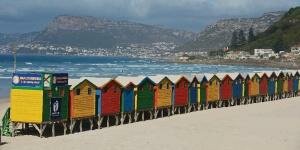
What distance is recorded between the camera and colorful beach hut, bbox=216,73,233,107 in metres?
45.5

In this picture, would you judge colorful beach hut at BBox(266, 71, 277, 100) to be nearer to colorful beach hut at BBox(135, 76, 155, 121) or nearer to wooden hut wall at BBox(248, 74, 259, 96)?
wooden hut wall at BBox(248, 74, 259, 96)

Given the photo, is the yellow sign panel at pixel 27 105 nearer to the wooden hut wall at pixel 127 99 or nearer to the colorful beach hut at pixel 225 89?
the wooden hut wall at pixel 127 99

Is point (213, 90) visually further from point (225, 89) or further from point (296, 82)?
point (296, 82)

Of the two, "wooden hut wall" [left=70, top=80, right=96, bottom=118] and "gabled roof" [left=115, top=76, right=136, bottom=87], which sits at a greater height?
"gabled roof" [left=115, top=76, right=136, bottom=87]

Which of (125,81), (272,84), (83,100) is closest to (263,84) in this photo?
(272,84)

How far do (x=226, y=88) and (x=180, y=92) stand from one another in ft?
25.6

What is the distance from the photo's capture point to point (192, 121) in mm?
34531

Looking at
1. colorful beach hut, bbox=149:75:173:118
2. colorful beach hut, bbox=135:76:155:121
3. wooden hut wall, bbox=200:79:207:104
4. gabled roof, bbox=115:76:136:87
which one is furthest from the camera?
wooden hut wall, bbox=200:79:207:104

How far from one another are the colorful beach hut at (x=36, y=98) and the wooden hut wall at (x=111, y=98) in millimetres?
3951

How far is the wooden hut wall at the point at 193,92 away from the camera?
134ft

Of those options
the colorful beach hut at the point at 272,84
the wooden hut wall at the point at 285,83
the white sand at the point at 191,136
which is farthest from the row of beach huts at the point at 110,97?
the wooden hut wall at the point at 285,83

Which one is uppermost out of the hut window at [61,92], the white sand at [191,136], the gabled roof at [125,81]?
the gabled roof at [125,81]

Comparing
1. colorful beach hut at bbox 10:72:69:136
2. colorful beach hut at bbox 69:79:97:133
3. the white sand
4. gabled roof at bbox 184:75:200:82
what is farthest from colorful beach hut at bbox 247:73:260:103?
colorful beach hut at bbox 10:72:69:136

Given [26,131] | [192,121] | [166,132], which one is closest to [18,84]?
[26,131]
